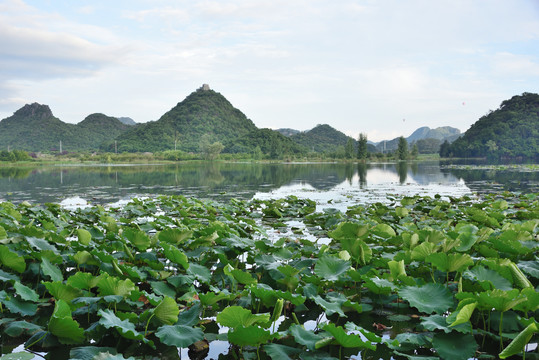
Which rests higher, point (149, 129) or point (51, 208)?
point (149, 129)

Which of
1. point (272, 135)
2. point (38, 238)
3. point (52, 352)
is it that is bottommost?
point (52, 352)

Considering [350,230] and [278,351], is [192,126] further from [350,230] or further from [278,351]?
[278,351]

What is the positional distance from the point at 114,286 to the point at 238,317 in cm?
85

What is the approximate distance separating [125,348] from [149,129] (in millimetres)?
79679

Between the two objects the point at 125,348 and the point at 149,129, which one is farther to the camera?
the point at 149,129

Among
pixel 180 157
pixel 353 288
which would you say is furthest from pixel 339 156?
pixel 353 288

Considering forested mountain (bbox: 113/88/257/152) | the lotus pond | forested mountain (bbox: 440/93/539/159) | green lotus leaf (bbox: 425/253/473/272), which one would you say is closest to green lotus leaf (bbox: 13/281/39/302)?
the lotus pond

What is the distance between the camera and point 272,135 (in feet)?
240

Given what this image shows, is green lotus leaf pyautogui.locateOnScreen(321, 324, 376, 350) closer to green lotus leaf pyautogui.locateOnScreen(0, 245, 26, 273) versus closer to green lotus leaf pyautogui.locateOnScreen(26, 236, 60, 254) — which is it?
green lotus leaf pyautogui.locateOnScreen(0, 245, 26, 273)

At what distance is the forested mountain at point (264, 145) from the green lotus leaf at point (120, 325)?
6007 cm

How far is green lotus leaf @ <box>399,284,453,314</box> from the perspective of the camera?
198 centimetres

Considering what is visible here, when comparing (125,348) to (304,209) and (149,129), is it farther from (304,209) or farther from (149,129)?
(149,129)

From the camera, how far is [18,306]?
2.18 meters

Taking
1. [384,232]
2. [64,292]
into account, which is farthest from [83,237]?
[384,232]
